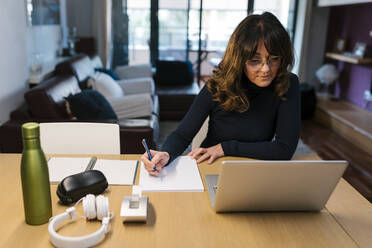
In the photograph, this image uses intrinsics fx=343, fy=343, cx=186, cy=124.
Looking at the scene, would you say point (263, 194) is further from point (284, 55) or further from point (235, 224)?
point (284, 55)

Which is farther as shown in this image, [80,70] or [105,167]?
[80,70]

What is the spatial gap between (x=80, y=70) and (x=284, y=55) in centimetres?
252

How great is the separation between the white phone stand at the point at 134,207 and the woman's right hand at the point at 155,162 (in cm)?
22

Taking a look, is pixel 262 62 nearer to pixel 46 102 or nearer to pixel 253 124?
pixel 253 124

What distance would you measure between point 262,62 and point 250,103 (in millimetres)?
222

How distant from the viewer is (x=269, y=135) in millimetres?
1489

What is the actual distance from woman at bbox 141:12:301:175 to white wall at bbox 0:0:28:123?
5.12 ft

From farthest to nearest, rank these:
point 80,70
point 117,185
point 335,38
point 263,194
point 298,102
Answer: point 335,38, point 80,70, point 298,102, point 117,185, point 263,194

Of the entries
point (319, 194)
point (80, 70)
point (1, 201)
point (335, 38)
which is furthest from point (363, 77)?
point (1, 201)

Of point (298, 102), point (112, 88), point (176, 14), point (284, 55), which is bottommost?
point (112, 88)

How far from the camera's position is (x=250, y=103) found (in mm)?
1474

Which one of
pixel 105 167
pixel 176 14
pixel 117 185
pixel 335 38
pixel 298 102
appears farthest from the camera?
pixel 176 14

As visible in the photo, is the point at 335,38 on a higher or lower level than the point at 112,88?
higher

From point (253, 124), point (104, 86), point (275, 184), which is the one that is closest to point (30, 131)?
point (275, 184)
